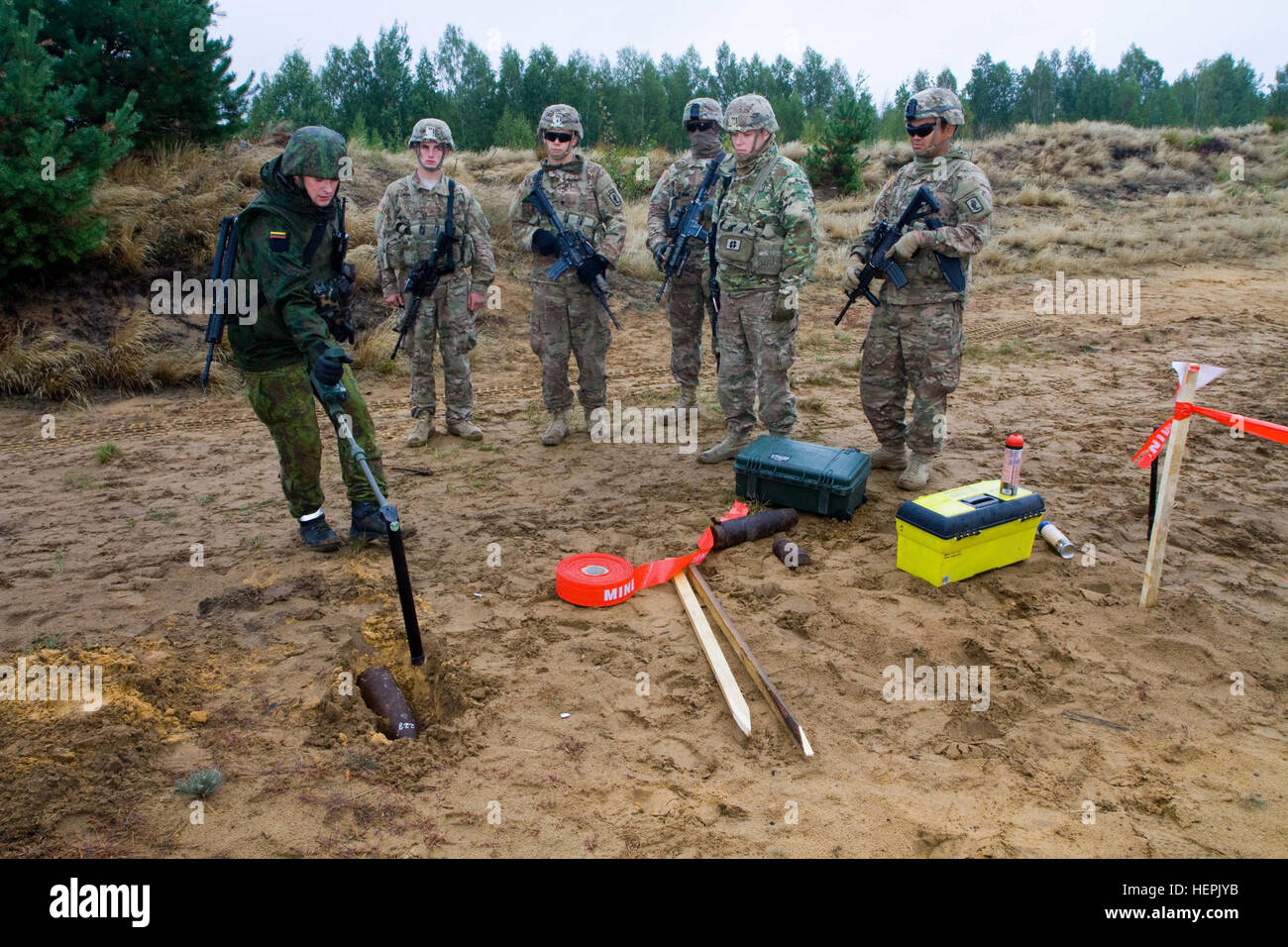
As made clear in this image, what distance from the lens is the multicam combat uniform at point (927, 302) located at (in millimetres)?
5398

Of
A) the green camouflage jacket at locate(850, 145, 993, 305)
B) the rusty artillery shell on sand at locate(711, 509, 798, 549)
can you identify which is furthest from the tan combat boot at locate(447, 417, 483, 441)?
the green camouflage jacket at locate(850, 145, 993, 305)

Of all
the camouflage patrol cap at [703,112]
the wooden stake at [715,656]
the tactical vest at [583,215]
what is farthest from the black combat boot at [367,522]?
the camouflage patrol cap at [703,112]

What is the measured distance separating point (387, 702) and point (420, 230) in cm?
429

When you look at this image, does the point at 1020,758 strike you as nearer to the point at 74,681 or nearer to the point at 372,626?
the point at 372,626

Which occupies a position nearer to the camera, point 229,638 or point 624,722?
point 624,722

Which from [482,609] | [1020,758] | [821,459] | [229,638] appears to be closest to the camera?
[1020,758]

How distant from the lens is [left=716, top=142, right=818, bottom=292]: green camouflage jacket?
5.90 m

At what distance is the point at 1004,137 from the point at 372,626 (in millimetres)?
27019

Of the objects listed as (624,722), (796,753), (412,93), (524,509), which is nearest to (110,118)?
(524,509)

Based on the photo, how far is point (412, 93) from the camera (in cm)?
3130

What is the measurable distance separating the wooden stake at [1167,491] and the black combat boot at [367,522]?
166 inches

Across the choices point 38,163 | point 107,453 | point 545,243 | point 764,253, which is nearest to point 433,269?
point 545,243

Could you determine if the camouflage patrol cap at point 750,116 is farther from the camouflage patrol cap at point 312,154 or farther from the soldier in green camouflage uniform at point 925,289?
the camouflage patrol cap at point 312,154

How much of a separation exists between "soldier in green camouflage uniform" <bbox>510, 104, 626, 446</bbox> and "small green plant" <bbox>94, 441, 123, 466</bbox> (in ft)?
11.5
